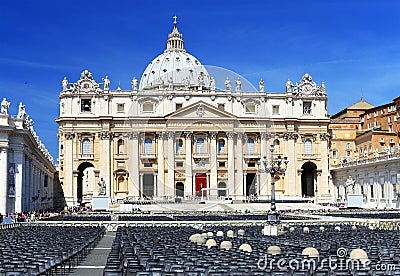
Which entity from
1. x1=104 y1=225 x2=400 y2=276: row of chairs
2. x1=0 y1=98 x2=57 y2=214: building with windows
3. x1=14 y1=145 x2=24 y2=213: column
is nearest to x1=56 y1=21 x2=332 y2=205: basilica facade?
x1=0 y1=98 x2=57 y2=214: building with windows

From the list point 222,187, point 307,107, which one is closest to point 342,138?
point 307,107

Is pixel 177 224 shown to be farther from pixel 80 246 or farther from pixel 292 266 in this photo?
pixel 292 266

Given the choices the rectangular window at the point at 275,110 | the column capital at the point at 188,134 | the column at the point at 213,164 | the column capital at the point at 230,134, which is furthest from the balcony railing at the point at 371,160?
the column capital at the point at 188,134

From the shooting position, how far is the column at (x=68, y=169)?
320 feet

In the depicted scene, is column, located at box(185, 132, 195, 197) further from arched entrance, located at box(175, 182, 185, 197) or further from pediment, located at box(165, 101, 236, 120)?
pediment, located at box(165, 101, 236, 120)

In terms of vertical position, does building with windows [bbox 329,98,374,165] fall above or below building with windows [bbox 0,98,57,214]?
above

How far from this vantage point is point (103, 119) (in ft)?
324

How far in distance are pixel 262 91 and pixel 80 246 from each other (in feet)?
269

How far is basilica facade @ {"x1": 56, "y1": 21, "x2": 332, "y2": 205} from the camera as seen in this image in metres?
98.6

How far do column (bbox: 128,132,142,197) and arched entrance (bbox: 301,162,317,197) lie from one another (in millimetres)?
30887

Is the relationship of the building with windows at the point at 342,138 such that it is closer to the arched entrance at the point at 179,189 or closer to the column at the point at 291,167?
the column at the point at 291,167

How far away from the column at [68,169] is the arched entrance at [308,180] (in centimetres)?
4172

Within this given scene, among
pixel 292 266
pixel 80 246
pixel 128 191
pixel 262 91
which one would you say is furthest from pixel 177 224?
pixel 262 91

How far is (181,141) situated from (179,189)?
8.28m
